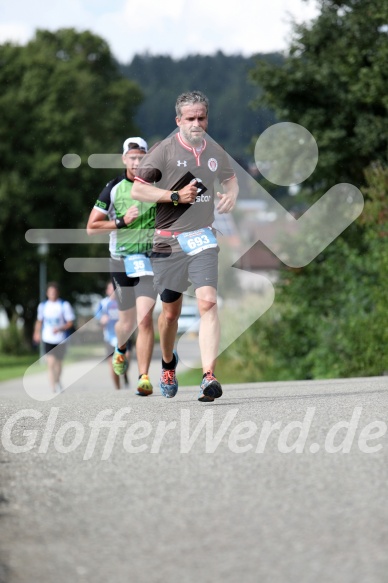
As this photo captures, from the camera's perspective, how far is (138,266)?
11.1 meters

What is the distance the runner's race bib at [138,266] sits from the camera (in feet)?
36.3

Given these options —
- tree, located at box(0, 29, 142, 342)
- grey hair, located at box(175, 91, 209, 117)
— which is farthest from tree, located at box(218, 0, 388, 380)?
tree, located at box(0, 29, 142, 342)

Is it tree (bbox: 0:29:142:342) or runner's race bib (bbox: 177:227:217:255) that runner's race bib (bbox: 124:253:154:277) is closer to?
runner's race bib (bbox: 177:227:217:255)

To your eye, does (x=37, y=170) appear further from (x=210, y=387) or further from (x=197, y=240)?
(x=210, y=387)

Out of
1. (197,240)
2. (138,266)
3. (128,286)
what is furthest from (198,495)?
(128,286)

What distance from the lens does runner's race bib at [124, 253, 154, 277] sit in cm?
1105

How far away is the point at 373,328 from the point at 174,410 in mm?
9103

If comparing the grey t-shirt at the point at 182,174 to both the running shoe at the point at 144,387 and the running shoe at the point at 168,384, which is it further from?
the running shoe at the point at 144,387

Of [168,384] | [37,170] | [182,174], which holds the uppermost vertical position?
[182,174]

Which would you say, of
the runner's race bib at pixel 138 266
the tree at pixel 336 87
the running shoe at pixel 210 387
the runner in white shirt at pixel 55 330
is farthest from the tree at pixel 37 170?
the running shoe at pixel 210 387

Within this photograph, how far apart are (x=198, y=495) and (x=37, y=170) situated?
1669 inches

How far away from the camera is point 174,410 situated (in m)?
8.59

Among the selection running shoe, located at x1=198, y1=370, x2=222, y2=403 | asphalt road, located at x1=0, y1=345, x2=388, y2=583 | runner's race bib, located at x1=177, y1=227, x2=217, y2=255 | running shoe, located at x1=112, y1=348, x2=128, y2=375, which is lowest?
running shoe, located at x1=112, y1=348, x2=128, y2=375

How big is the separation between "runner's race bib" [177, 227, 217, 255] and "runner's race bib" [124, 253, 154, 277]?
194 cm
